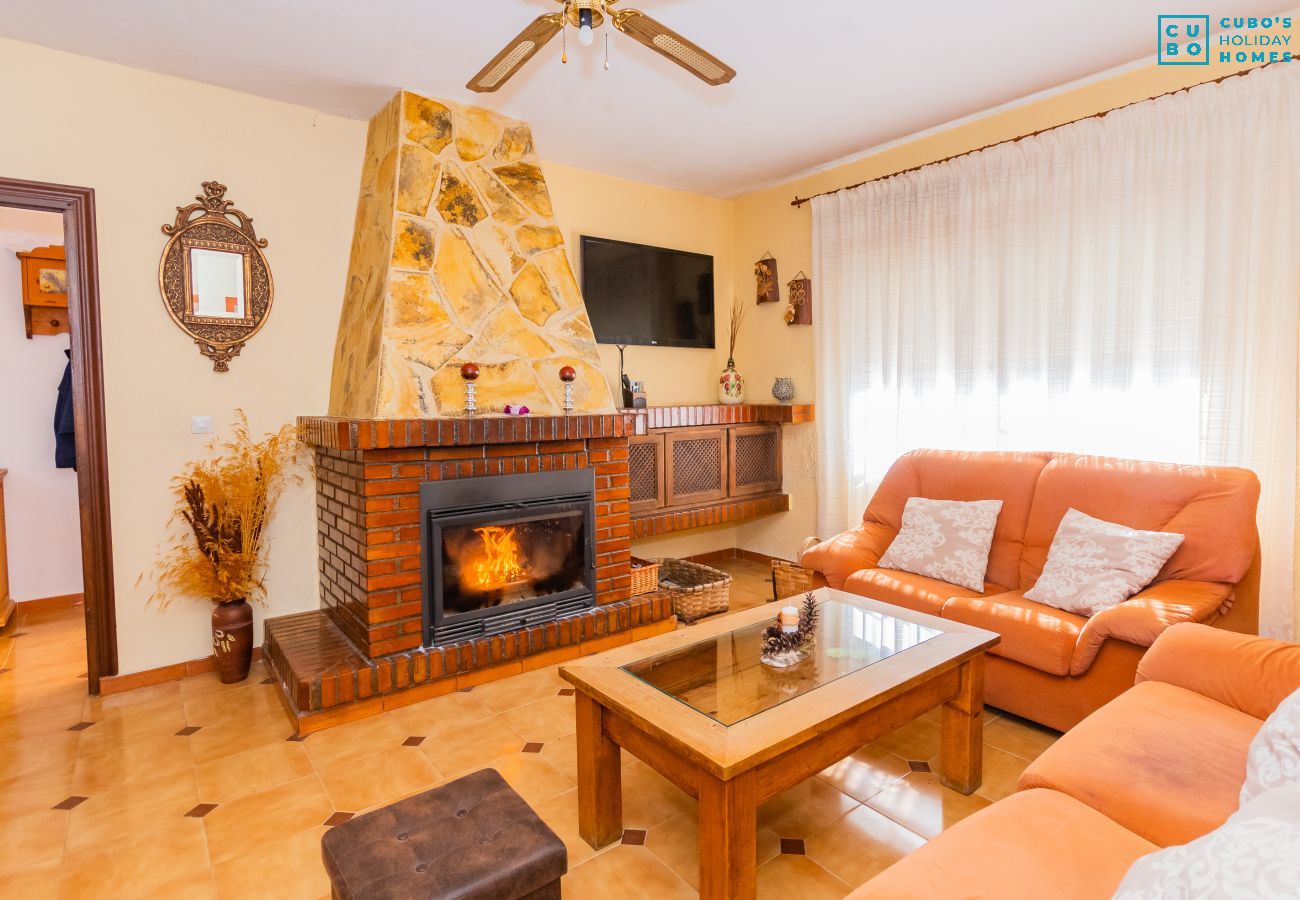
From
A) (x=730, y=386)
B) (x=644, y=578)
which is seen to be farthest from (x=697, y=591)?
(x=730, y=386)

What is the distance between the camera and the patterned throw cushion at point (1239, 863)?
0.70m

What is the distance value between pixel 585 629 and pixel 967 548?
1842mm

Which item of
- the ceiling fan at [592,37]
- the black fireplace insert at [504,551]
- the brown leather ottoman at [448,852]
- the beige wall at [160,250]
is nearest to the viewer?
the brown leather ottoman at [448,852]

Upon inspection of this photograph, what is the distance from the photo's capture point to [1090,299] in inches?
128

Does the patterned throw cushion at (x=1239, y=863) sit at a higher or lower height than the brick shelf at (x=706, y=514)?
higher

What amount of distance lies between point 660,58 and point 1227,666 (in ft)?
9.64

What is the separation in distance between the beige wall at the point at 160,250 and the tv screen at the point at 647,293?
1.50 metres

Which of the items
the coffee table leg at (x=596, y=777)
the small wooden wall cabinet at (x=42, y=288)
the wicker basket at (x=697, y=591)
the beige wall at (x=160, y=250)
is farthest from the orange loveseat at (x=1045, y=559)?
the small wooden wall cabinet at (x=42, y=288)

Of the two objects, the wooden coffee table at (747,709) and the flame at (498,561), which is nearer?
the wooden coffee table at (747,709)

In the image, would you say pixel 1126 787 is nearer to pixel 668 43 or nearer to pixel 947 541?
pixel 947 541

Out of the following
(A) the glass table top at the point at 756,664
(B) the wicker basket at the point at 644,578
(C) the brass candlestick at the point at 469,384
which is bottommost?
(B) the wicker basket at the point at 644,578

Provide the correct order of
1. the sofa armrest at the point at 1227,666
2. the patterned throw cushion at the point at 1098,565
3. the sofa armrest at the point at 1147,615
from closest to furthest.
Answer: the sofa armrest at the point at 1227,666 < the sofa armrest at the point at 1147,615 < the patterned throw cushion at the point at 1098,565

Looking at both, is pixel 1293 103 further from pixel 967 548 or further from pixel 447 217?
pixel 447 217

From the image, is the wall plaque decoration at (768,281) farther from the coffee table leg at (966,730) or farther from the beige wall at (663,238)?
the coffee table leg at (966,730)
